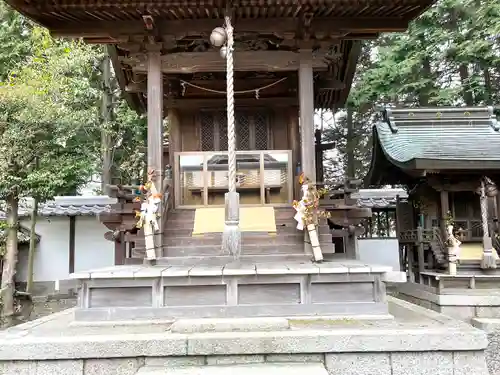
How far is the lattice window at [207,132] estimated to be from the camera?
32.8 feet

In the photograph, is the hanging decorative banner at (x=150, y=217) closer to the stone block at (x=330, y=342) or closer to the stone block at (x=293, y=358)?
the stone block at (x=330, y=342)

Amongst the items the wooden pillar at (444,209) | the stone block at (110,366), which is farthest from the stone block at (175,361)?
the wooden pillar at (444,209)

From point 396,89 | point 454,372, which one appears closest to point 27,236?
point 454,372

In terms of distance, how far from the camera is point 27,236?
14453mm

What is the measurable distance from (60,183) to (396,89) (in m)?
13.5

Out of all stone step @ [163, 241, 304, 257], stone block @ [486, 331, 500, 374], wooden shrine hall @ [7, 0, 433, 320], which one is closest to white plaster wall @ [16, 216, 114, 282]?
wooden shrine hall @ [7, 0, 433, 320]

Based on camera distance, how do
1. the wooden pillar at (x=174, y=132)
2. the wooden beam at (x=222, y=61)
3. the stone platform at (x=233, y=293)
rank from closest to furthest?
the stone platform at (x=233, y=293), the wooden beam at (x=222, y=61), the wooden pillar at (x=174, y=132)

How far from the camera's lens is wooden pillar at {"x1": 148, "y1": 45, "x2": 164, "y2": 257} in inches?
270

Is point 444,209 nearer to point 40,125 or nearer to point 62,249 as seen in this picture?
point 40,125

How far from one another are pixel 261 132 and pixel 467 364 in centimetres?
675

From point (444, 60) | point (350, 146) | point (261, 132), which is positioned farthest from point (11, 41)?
point (444, 60)

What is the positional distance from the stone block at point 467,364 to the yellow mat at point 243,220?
3.29 m

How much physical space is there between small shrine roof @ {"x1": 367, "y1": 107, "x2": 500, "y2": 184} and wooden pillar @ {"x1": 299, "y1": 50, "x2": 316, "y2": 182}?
3921 millimetres

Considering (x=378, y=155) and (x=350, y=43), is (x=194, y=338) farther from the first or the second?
(x=378, y=155)
